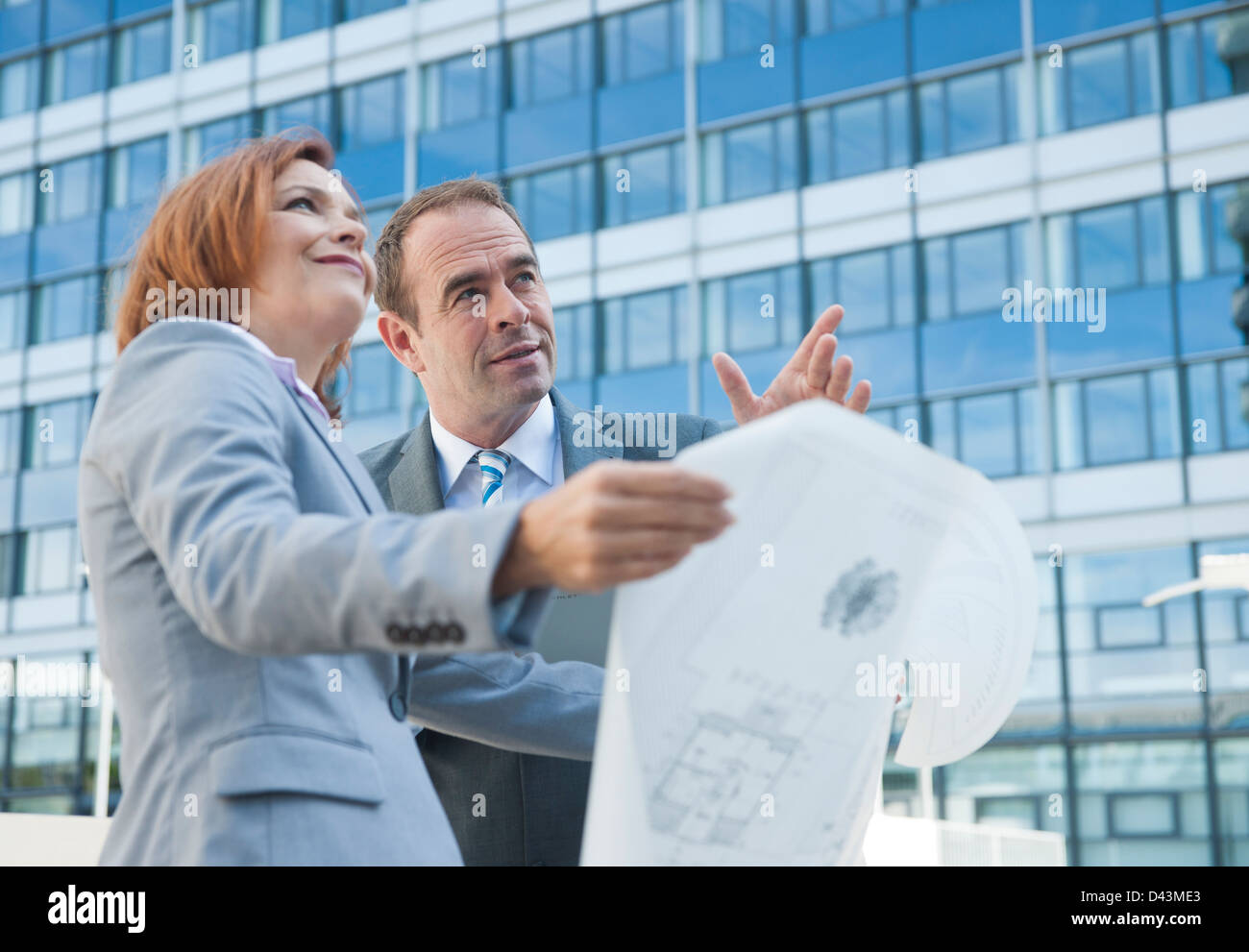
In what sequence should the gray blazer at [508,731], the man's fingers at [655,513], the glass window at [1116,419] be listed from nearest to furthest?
the man's fingers at [655,513], the gray blazer at [508,731], the glass window at [1116,419]

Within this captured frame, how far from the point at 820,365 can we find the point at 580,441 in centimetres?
94

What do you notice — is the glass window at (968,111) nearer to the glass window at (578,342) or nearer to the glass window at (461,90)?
the glass window at (578,342)

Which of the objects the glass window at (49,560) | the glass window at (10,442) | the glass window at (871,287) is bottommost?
the glass window at (49,560)

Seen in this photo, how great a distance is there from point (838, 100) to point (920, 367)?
3.94 metres

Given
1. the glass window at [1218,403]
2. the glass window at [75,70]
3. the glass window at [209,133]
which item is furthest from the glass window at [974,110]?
the glass window at [75,70]

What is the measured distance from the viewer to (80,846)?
3.87m

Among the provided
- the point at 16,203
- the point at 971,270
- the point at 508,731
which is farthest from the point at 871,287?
the point at 508,731

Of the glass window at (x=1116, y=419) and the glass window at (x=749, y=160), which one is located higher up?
the glass window at (x=749, y=160)

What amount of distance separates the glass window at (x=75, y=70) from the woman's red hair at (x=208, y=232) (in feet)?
87.2

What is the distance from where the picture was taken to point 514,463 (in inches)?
118

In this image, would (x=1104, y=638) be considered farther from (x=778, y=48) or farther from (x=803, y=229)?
(x=778, y=48)

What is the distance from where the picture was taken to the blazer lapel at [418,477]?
9.32ft

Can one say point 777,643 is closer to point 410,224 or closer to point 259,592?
point 259,592
